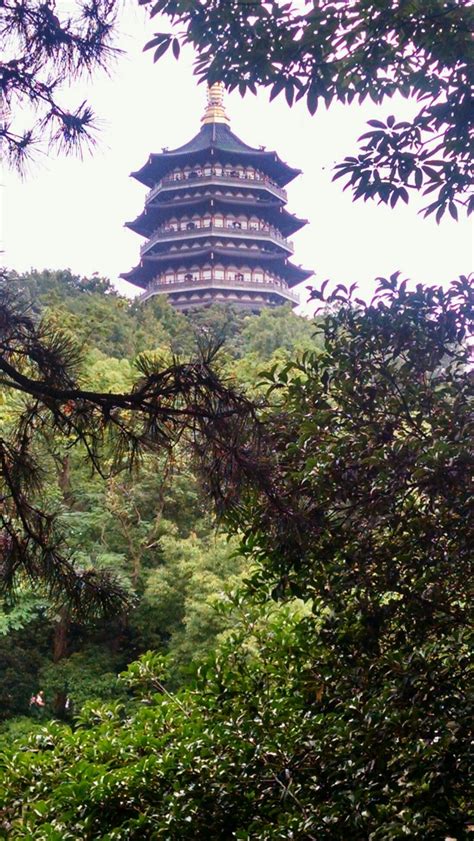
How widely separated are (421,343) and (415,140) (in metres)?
0.44

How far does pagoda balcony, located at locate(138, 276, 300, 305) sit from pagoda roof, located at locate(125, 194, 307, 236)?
3.68ft

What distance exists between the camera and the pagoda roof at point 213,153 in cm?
1444

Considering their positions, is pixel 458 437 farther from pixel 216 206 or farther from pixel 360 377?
pixel 216 206

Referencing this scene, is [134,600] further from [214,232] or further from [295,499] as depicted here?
[214,232]

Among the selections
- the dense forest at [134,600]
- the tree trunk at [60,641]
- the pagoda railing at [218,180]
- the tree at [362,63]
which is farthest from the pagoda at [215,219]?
the tree at [362,63]

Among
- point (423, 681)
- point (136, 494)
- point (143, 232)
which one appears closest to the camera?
point (423, 681)

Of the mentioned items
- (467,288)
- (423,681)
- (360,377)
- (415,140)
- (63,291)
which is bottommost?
(423,681)

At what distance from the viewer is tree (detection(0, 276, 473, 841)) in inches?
57.0

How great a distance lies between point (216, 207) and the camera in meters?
14.5

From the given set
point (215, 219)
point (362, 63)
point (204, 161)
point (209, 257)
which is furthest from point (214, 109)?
point (362, 63)

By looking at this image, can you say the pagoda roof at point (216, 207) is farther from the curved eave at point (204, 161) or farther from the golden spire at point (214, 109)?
the golden spire at point (214, 109)

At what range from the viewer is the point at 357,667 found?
5.45 feet

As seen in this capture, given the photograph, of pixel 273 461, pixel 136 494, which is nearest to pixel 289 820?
pixel 273 461

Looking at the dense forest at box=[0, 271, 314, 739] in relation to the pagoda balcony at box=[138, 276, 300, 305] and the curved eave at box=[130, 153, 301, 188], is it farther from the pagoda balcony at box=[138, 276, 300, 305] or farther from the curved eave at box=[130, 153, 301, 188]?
the curved eave at box=[130, 153, 301, 188]
